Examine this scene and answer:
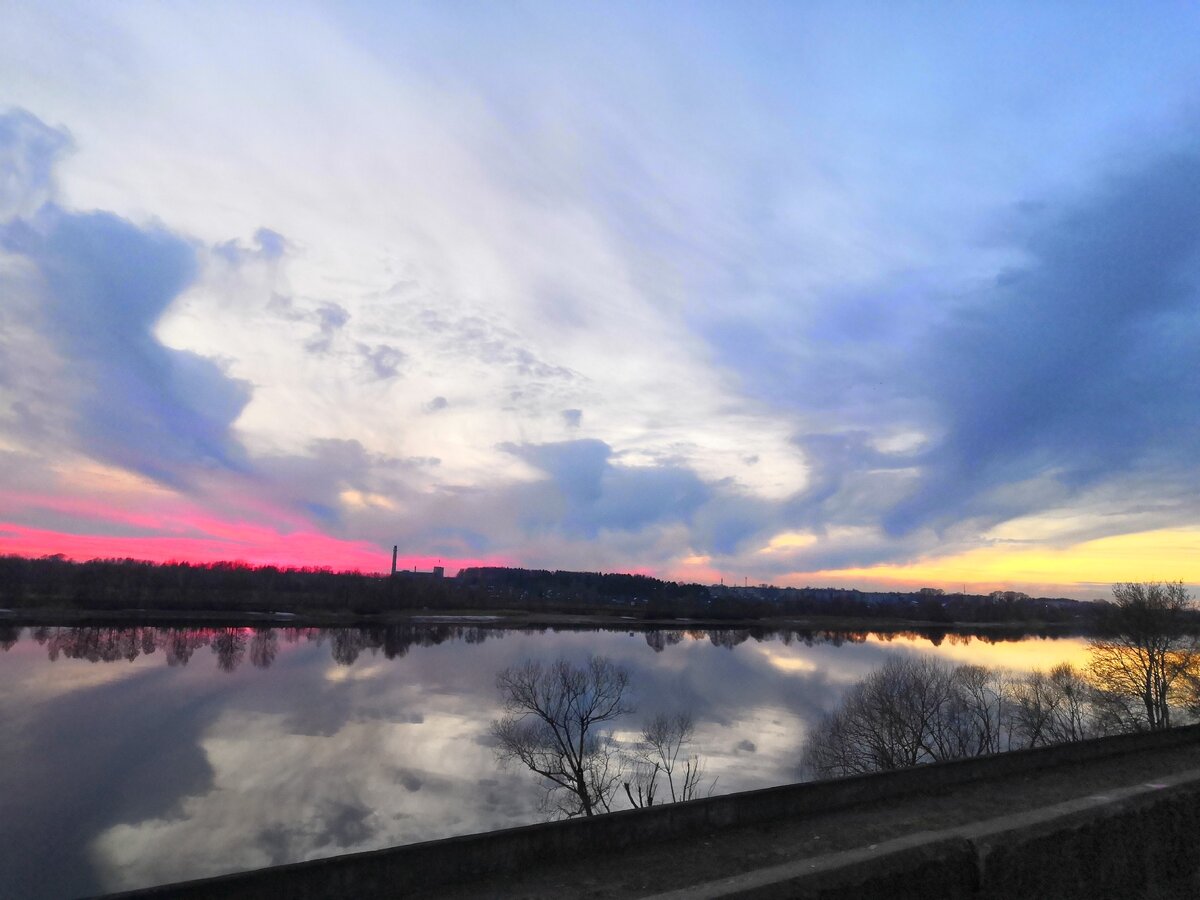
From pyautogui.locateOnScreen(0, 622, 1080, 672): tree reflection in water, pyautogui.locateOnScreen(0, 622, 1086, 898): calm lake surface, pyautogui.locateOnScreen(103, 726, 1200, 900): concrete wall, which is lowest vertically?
pyautogui.locateOnScreen(0, 622, 1086, 898): calm lake surface

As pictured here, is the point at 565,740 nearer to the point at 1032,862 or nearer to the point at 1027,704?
the point at 1027,704

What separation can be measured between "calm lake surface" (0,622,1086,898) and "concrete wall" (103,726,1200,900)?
14978mm

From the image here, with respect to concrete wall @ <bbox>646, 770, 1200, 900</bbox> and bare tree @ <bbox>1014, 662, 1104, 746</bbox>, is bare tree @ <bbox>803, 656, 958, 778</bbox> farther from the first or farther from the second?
concrete wall @ <bbox>646, 770, 1200, 900</bbox>

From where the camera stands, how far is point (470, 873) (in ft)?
17.1

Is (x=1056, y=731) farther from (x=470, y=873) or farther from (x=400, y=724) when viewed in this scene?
(x=470, y=873)

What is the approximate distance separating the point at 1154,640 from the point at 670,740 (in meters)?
24.9

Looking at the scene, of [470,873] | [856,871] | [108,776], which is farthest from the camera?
[108,776]

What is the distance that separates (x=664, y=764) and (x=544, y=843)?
21.3 metres

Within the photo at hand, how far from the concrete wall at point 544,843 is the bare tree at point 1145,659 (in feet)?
99.5

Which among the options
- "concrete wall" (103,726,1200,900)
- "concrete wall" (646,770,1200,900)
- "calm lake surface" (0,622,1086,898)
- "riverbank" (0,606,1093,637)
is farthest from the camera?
"riverbank" (0,606,1093,637)

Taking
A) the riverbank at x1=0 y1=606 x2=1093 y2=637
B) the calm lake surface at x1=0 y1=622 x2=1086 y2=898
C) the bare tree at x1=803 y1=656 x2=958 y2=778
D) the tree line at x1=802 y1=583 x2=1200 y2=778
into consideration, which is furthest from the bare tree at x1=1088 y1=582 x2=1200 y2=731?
the riverbank at x1=0 y1=606 x2=1093 y2=637

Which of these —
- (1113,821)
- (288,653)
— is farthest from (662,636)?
(1113,821)

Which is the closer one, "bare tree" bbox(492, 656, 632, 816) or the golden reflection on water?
"bare tree" bbox(492, 656, 632, 816)

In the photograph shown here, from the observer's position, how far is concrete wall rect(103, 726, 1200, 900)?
4730mm
